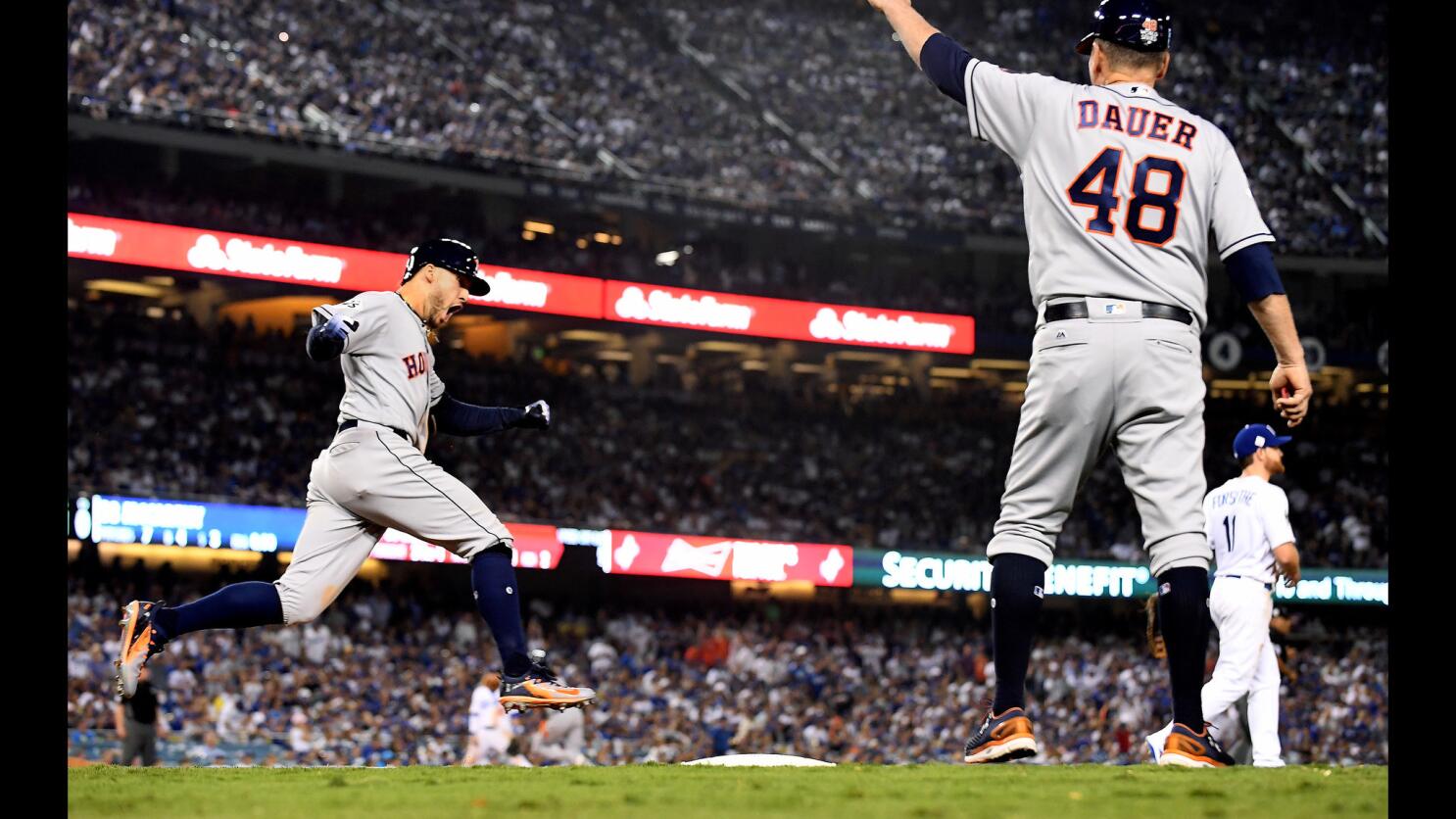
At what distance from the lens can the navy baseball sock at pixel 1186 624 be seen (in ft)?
16.8

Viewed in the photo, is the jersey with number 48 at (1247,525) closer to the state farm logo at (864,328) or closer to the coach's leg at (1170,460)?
the coach's leg at (1170,460)

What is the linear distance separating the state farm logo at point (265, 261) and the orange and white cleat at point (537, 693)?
19924 mm

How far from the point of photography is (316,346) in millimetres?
5867

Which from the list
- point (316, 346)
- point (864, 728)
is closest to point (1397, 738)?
point (316, 346)

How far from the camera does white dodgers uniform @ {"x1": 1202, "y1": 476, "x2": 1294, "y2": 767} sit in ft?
27.1

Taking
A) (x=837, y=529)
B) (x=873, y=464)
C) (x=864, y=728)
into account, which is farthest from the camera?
(x=873, y=464)

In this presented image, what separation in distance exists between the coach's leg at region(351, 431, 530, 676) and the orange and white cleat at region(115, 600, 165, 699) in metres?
0.91

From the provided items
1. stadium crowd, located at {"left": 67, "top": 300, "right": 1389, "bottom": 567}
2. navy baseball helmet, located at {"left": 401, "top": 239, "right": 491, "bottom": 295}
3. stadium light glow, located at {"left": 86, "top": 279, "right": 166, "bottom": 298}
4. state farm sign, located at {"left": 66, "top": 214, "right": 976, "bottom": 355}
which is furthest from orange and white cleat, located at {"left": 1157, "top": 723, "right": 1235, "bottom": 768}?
stadium light glow, located at {"left": 86, "top": 279, "right": 166, "bottom": 298}

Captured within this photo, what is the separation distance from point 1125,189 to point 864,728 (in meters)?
19.3

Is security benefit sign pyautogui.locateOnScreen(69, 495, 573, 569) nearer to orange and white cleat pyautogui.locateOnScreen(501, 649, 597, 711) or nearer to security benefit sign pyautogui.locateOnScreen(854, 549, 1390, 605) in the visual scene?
security benefit sign pyautogui.locateOnScreen(854, 549, 1390, 605)

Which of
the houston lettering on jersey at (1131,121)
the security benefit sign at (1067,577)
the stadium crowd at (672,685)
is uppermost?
the houston lettering on jersey at (1131,121)

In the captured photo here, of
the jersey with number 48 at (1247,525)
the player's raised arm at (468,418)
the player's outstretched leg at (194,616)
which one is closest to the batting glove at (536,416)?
the player's raised arm at (468,418)

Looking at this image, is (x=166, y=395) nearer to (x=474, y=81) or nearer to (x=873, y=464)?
(x=474, y=81)

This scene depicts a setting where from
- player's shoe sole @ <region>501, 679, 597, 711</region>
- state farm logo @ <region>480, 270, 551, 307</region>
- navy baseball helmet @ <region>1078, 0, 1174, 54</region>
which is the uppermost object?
state farm logo @ <region>480, 270, 551, 307</region>
